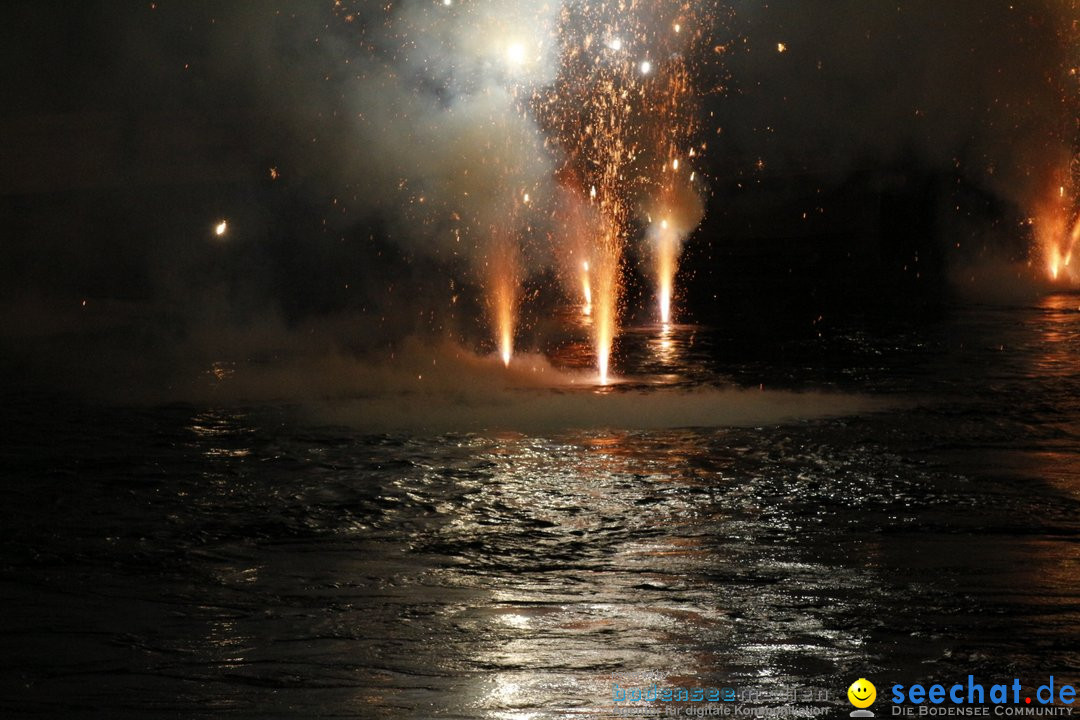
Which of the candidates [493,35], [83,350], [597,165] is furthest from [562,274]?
[83,350]

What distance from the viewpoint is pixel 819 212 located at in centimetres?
2262

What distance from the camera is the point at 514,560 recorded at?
5.24 m

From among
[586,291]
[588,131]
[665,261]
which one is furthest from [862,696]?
[665,261]

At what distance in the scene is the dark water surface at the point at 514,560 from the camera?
156 inches

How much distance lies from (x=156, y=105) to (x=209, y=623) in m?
13.6

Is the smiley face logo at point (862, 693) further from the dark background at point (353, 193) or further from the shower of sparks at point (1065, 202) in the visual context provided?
the shower of sparks at point (1065, 202)

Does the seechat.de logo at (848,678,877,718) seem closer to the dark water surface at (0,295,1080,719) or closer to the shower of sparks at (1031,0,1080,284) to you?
the dark water surface at (0,295,1080,719)

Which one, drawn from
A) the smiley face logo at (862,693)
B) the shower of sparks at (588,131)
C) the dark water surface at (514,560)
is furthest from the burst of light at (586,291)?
the smiley face logo at (862,693)

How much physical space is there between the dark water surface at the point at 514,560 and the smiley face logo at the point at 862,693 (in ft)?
0.16

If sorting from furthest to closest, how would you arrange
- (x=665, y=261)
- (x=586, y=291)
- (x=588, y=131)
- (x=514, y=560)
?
(x=665, y=261), (x=588, y=131), (x=586, y=291), (x=514, y=560)

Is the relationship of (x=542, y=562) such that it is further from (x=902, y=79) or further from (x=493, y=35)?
(x=902, y=79)

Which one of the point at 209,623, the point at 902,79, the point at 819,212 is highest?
the point at 902,79

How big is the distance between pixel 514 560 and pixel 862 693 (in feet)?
5.86

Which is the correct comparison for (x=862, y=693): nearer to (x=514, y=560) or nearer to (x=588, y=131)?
(x=514, y=560)
